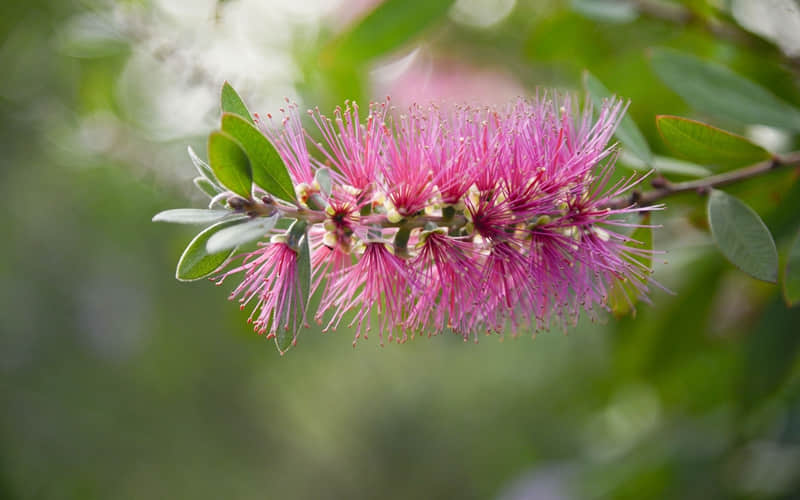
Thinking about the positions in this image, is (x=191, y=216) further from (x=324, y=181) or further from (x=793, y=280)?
(x=793, y=280)

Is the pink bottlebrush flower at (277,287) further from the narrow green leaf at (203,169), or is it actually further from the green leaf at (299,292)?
the narrow green leaf at (203,169)

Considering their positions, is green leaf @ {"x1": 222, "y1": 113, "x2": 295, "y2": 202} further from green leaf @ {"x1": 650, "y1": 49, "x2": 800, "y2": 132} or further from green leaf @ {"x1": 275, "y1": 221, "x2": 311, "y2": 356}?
green leaf @ {"x1": 650, "y1": 49, "x2": 800, "y2": 132}

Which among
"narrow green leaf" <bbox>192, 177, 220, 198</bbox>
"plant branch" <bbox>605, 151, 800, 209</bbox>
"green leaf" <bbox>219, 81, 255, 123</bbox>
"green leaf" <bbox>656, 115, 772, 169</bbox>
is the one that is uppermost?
"green leaf" <bbox>656, 115, 772, 169</bbox>

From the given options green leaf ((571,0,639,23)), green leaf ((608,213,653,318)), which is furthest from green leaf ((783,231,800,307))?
green leaf ((571,0,639,23))

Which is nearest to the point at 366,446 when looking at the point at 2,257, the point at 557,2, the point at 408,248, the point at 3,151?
the point at 2,257

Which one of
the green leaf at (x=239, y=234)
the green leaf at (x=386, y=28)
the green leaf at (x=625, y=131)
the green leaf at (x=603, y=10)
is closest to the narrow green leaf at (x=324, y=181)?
the green leaf at (x=239, y=234)

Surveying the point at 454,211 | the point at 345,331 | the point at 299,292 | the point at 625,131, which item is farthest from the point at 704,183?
the point at 345,331
